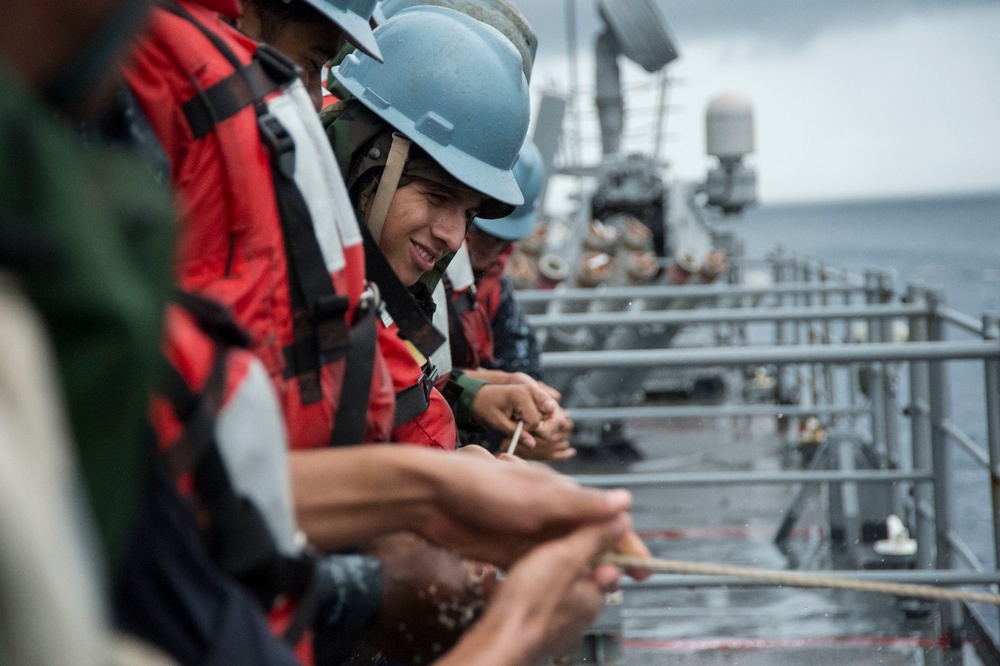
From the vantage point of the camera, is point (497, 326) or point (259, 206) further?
point (497, 326)

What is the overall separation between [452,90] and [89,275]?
1.87 metres

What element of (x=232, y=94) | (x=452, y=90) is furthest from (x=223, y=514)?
(x=452, y=90)

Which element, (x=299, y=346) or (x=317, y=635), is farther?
(x=299, y=346)

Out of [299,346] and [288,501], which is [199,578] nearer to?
[288,501]

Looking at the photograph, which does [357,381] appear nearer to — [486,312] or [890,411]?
[486,312]

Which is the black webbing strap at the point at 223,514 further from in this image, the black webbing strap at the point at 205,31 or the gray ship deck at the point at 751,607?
the gray ship deck at the point at 751,607

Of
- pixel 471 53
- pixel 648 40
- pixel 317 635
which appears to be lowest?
pixel 317 635

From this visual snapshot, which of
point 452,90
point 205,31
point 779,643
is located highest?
point 452,90

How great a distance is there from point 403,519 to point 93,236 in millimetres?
675

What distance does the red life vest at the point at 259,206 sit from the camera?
1422 mm

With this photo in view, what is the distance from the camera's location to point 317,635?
1.37m

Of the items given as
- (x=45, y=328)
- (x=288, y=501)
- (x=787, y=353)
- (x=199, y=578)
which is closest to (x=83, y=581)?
(x=45, y=328)

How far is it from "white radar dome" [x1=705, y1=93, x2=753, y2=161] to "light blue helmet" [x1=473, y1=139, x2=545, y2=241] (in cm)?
1230

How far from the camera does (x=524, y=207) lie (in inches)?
184
